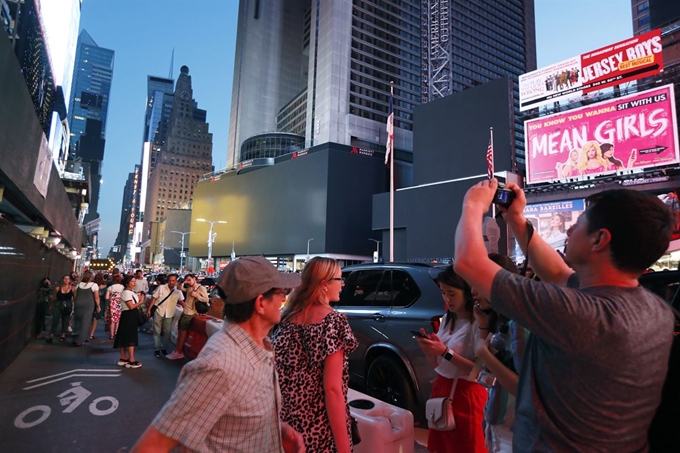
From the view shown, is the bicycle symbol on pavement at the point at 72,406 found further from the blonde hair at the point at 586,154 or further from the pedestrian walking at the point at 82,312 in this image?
the blonde hair at the point at 586,154

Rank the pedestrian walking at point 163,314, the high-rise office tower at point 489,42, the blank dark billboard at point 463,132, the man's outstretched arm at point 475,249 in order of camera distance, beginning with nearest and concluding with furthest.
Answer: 1. the man's outstretched arm at point 475,249
2. the pedestrian walking at point 163,314
3. the blank dark billboard at point 463,132
4. the high-rise office tower at point 489,42

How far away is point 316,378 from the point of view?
7.56 ft

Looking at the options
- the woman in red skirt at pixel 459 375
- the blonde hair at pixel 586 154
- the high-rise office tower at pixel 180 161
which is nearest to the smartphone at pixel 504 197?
the woman in red skirt at pixel 459 375

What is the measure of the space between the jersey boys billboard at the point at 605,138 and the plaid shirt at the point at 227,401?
35.5 meters

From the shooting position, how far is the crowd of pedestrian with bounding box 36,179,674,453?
4.27 feet

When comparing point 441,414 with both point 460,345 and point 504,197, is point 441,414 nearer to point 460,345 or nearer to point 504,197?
point 460,345

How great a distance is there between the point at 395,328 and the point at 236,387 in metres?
3.45

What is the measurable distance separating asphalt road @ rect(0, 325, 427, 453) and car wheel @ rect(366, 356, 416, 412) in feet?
1.63

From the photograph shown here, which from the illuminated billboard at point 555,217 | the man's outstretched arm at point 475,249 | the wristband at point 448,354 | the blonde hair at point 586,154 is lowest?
the wristband at point 448,354

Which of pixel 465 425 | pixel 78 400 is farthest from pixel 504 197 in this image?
pixel 78 400

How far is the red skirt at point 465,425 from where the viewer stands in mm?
2712

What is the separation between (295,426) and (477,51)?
127m

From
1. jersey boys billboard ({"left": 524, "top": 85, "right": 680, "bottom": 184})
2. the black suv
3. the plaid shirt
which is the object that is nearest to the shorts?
the black suv

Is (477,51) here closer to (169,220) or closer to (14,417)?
(169,220)
